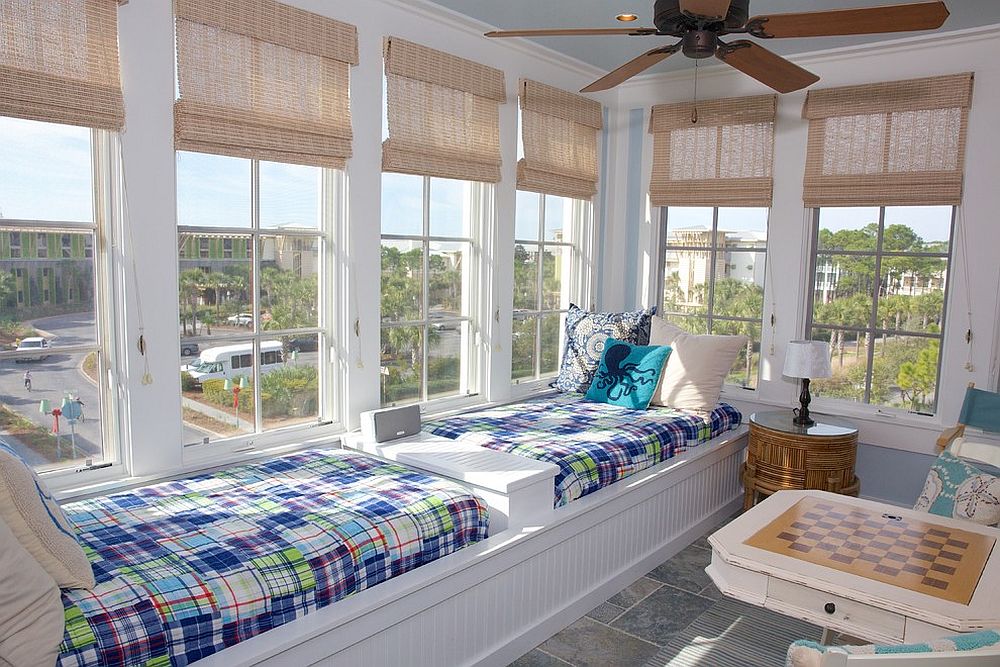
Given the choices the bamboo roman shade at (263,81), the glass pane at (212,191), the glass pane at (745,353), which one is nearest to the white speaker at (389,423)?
the glass pane at (212,191)

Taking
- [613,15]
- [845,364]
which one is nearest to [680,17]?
[613,15]

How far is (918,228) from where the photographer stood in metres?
4.04

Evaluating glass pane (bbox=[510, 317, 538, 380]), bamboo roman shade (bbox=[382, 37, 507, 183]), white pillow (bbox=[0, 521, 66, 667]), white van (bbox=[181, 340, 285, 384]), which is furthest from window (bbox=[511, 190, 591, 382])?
white pillow (bbox=[0, 521, 66, 667])

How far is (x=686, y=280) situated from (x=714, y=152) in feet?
2.72

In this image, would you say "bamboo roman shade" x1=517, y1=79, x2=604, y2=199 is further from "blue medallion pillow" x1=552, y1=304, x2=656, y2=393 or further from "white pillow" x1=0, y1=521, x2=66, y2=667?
"white pillow" x1=0, y1=521, x2=66, y2=667

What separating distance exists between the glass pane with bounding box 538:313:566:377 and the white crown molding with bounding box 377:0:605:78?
1.55m

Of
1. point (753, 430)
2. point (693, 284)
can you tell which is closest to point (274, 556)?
point (753, 430)

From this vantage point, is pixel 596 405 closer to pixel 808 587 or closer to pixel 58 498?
pixel 808 587

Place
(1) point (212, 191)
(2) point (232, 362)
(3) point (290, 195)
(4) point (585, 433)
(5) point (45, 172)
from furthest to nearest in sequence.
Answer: (4) point (585, 433) → (3) point (290, 195) → (2) point (232, 362) → (1) point (212, 191) → (5) point (45, 172)

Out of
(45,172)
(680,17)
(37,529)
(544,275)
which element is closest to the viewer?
(37,529)

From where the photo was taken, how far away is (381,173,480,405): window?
3625 millimetres

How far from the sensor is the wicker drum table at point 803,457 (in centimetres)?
373

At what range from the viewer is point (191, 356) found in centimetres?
291

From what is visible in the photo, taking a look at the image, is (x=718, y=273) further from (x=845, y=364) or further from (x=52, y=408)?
(x=52, y=408)
